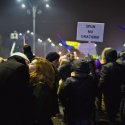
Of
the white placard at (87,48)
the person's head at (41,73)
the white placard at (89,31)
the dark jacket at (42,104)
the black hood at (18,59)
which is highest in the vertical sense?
the white placard at (89,31)

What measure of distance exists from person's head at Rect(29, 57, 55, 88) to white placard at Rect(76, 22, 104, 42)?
6.35m

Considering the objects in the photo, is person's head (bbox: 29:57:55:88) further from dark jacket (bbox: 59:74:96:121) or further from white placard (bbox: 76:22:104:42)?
white placard (bbox: 76:22:104:42)

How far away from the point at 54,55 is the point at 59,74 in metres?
0.88

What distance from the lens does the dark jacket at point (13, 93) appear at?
4547 mm

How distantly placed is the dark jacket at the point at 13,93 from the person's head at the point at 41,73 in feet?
2.50

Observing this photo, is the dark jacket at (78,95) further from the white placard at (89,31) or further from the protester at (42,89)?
the white placard at (89,31)

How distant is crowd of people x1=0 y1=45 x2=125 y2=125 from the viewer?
458 centimetres

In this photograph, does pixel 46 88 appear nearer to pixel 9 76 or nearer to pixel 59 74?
pixel 9 76

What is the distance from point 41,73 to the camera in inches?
217

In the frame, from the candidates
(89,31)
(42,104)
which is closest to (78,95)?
(42,104)

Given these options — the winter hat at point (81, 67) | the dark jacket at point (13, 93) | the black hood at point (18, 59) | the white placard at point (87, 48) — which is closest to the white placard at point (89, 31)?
the white placard at point (87, 48)

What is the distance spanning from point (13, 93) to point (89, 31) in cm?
758

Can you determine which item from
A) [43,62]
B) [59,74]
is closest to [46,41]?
[59,74]

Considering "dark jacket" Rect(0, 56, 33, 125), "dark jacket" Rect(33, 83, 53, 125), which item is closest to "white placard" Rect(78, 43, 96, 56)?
"dark jacket" Rect(33, 83, 53, 125)
